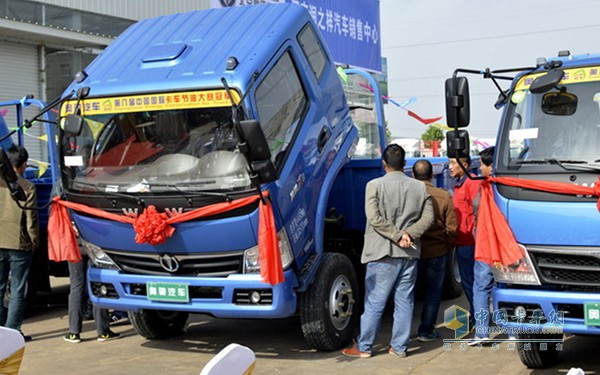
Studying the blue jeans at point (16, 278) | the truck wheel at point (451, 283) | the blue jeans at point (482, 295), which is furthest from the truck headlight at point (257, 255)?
the truck wheel at point (451, 283)

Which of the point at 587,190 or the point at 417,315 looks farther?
the point at 417,315

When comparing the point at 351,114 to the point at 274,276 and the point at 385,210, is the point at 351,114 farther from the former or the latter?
the point at 274,276

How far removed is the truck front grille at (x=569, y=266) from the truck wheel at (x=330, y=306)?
1.90 meters

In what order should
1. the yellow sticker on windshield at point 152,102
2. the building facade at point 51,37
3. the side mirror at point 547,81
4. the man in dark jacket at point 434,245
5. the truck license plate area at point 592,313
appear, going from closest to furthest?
the truck license plate area at point 592,313
the side mirror at point 547,81
the yellow sticker on windshield at point 152,102
the man in dark jacket at point 434,245
the building facade at point 51,37

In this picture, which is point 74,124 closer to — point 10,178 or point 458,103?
point 10,178

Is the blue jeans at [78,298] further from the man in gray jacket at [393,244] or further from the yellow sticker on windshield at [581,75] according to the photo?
the yellow sticker on windshield at [581,75]

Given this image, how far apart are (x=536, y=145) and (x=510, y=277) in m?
1.02

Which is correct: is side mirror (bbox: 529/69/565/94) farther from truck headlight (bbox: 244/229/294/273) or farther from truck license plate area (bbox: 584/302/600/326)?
truck headlight (bbox: 244/229/294/273)

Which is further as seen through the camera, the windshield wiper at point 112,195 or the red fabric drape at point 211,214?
the windshield wiper at point 112,195

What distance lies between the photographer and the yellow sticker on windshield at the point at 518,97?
20.2 ft

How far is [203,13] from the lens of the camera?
24.4ft

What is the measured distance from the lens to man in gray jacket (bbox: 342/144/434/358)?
261 inches

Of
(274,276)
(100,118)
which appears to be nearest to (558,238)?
(274,276)

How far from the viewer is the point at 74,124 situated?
663cm
